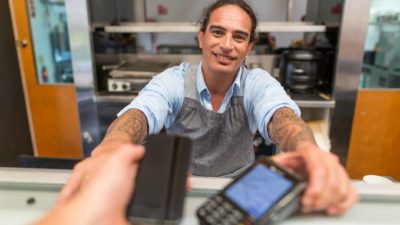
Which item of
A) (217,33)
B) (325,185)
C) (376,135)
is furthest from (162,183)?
(376,135)

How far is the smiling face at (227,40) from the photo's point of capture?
1.20 m

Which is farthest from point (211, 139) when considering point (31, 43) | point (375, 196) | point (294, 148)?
point (31, 43)

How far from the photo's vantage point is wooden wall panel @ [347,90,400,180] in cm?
205

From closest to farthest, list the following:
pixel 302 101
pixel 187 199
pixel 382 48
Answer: pixel 187 199
pixel 302 101
pixel 382 48

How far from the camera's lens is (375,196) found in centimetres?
49

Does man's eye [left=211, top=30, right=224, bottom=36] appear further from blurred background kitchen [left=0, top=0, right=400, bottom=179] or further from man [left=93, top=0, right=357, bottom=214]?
blurred background kitchen [left=0, top=0, right=400, bottom=179]

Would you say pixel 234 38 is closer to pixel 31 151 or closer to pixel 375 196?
pixel 375 196

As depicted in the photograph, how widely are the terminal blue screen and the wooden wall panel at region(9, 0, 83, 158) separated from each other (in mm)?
2115

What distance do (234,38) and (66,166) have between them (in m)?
1.33

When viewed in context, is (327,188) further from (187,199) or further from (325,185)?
(187,199)

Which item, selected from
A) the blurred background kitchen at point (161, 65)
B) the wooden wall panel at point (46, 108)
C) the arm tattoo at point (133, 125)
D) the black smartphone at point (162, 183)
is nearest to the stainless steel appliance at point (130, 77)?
the blurred background kitchen at point (161, 65)

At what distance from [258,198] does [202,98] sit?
0.85 metres

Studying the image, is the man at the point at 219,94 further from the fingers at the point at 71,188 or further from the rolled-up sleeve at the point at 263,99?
the fingers at the point at 71,188

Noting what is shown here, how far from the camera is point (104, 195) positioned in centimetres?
36
